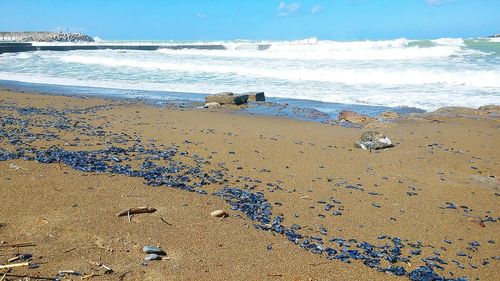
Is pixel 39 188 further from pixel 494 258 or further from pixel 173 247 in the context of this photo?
pixel 494 258

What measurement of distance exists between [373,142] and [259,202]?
335cm

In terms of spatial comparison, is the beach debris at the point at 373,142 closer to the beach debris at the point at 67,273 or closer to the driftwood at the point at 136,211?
the driftwood at the point at 136,211

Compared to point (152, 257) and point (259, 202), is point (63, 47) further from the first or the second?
point (152, 257)

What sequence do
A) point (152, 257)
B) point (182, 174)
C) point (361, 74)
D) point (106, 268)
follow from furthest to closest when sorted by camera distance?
1. point (361, 74)
2. point (182, 174)
3. point (152, 257)
4. point (106, 268)

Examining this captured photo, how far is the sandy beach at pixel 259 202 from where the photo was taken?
3467 millimetres

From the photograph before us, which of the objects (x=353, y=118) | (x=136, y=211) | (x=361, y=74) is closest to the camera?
(x=136, y=211)

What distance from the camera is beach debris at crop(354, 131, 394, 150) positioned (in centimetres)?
741

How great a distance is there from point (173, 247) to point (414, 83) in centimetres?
1726

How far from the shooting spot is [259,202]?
15.8ft

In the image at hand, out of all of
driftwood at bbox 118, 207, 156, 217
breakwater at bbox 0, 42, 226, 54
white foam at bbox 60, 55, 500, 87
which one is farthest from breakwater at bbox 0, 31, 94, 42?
driftwood at bbox 118, 207, 156, 217

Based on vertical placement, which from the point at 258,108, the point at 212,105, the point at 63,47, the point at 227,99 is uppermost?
the point at 63,47

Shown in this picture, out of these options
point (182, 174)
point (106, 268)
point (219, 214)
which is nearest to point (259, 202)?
point (219, 214)

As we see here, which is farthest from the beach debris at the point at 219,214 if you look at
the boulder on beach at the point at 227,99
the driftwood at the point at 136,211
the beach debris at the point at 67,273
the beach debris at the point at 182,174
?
the boulder on beach at the point at 227,99

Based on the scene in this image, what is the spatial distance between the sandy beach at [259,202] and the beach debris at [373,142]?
19 cm
